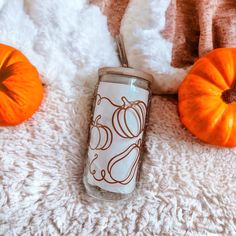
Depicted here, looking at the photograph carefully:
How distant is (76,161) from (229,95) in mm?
306

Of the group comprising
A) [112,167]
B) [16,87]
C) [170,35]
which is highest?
[170,35]

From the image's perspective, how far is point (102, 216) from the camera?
0.64 m

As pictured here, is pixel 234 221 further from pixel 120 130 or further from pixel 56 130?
pixel 56 130

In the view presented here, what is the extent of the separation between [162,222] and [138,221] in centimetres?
4

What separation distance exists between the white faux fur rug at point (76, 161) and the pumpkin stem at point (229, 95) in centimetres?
11

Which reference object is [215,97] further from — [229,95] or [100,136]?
[100,136]

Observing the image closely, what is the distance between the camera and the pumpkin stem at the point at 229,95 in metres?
0.59

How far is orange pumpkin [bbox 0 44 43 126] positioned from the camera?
0.60 m

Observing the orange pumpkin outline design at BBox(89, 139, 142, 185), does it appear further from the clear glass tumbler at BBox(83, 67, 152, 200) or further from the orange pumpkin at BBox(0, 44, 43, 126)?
the orange pumpkin at BBox(0, 44, 43, 126)

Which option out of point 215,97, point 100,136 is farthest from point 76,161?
point 215,97

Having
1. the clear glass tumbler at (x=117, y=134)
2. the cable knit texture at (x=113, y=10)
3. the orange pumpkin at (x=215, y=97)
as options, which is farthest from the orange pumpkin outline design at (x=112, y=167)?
the cable knit texture at (x=113, y=10)

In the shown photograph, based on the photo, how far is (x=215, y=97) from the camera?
60cm

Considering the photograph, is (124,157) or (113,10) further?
(113,10)

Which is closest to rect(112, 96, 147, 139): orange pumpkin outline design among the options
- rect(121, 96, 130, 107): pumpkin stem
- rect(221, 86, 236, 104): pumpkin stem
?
rect(121, 96, 130, 107): pumpkin stem
